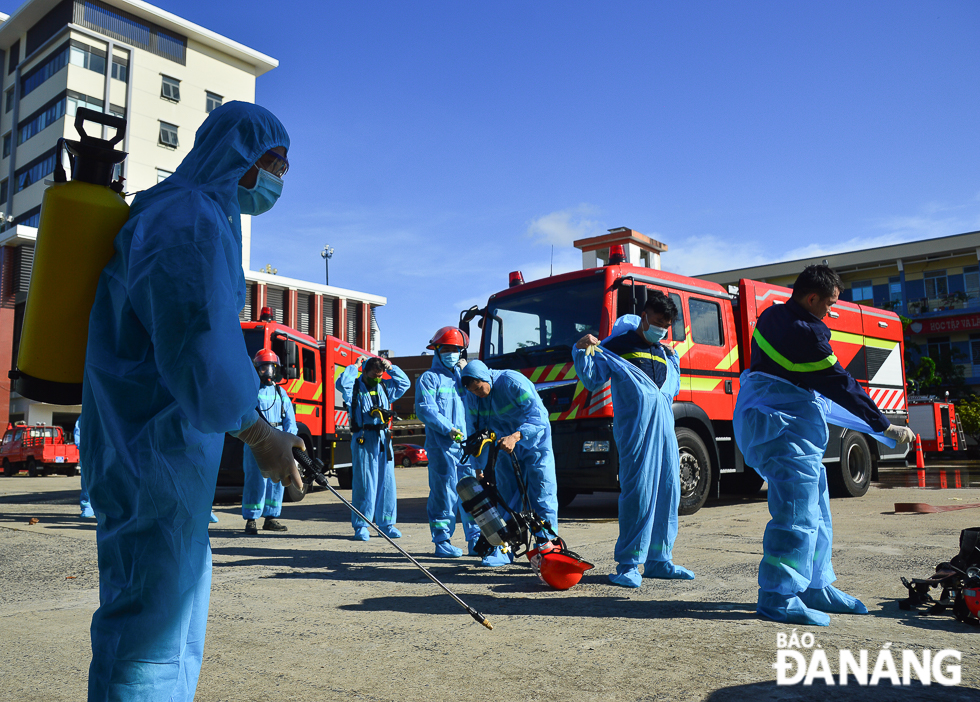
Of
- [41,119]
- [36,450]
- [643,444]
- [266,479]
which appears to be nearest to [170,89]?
[41,119]

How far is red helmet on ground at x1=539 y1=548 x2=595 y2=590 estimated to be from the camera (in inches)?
175

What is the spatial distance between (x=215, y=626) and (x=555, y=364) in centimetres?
502

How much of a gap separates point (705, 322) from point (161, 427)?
25.9 feet

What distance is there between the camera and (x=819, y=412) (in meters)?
3.76

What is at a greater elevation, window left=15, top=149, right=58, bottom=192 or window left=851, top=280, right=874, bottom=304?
window left=15, top=149, right=58, bottom=192

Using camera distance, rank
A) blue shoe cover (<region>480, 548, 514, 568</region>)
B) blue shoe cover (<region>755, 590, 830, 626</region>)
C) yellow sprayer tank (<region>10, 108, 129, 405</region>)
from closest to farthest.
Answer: yellow sprayer tank (<region>10, 108, 129, 405</region>), blue shoe cover (<region>755, 590, 830, 626</region>), blue shoe cover (<region>480, 548, 514, 568</region>)

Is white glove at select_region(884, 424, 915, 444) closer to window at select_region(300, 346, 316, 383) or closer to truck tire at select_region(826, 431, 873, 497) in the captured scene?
truck tire at select_region(826, 431, 873, 497)

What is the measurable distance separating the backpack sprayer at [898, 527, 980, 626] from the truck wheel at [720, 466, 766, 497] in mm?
6236

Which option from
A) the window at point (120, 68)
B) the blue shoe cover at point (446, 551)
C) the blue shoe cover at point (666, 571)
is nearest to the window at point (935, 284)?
the blue shoe cover at point (446, 551)

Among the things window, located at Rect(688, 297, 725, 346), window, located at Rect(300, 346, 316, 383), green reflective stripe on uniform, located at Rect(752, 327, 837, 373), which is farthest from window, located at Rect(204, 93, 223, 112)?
green reflective stripe on uniform, located at Rect(752, 327, 837, 373)

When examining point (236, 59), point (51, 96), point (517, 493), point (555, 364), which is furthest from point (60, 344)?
point (236, 59)

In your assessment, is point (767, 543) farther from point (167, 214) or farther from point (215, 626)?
point (167, 214)

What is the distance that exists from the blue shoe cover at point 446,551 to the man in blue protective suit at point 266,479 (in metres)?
2.35

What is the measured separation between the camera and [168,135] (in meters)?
36.8
